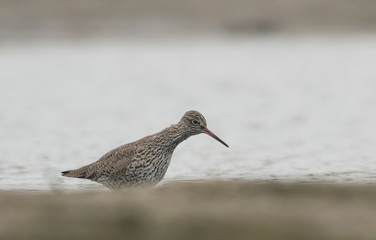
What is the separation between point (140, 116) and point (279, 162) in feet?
17.6

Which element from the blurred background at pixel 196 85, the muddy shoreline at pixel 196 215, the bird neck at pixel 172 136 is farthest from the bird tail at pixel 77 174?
Answer: the muddy shoreline at pixel 196 215

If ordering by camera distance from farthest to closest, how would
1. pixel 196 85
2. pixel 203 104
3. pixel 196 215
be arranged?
pixel 196 85 < pixel 203 104 < pixel 196 215

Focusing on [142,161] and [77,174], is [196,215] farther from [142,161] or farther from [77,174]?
[77,174]

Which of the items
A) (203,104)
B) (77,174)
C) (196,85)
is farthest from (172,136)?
(196,85)

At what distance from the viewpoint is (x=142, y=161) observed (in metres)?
8.93

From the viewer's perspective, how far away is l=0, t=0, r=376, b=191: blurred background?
11820mm

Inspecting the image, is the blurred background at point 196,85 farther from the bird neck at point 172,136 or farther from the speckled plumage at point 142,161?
the bird neck at point 172,136

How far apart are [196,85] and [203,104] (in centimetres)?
253

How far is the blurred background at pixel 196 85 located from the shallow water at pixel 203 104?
33mm

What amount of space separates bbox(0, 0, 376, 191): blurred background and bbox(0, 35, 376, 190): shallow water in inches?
1.3

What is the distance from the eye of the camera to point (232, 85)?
66.6ft

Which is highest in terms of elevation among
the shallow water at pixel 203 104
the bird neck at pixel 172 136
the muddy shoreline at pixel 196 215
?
the shallow water at pixel 203 104

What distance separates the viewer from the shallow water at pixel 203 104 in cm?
1135

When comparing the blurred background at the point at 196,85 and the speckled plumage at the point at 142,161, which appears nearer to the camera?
the speckled plumage at the point at 142,161
